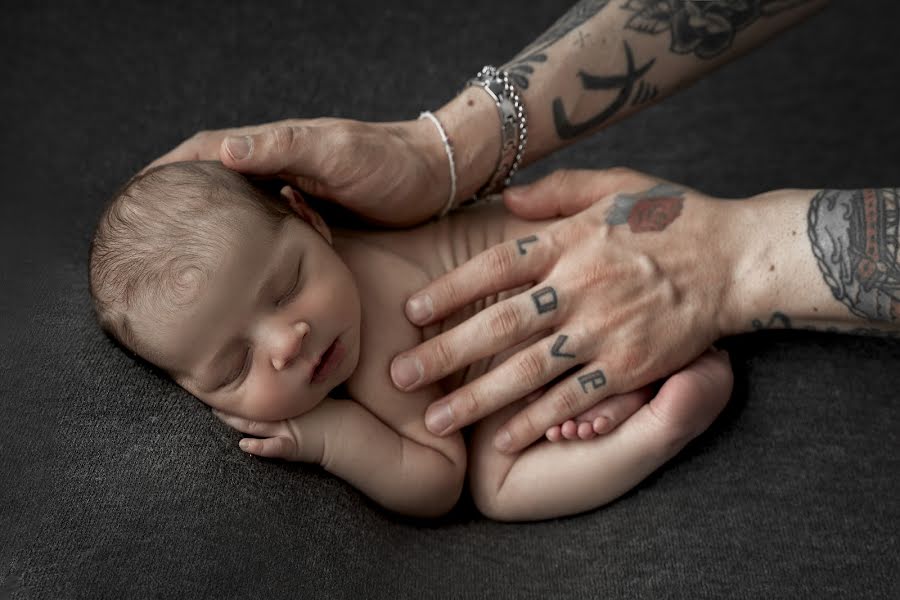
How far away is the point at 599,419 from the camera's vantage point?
51.3 inches

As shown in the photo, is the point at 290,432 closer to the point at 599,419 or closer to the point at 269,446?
the point at 269,446

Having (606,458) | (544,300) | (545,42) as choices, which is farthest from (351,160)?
(606,458)

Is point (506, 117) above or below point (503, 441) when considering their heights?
above

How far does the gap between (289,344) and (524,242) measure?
14.5 inches

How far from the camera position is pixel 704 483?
1.29 meters

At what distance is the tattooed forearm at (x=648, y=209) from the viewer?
1366mm

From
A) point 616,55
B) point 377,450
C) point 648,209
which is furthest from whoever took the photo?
point 616,55

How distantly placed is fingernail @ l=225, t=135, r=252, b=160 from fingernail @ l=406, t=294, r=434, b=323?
295mm

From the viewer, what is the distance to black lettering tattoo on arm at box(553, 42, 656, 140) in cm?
150

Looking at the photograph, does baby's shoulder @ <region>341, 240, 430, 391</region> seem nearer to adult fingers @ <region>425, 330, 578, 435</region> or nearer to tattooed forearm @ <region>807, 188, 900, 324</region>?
adult fingers @ <region>425, 330, 578, 435</region>

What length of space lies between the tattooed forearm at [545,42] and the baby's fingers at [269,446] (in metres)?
0.64

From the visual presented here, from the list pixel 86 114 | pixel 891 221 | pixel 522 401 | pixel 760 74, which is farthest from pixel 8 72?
pixel 891 221

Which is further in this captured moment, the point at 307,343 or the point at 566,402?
the point at 566,402

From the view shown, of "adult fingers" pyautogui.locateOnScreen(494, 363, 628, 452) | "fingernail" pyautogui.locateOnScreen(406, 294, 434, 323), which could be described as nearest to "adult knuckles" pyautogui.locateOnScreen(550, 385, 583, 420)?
"adult fingers" pyautogui.locateOnScreen(494, 363, 628, 452)
